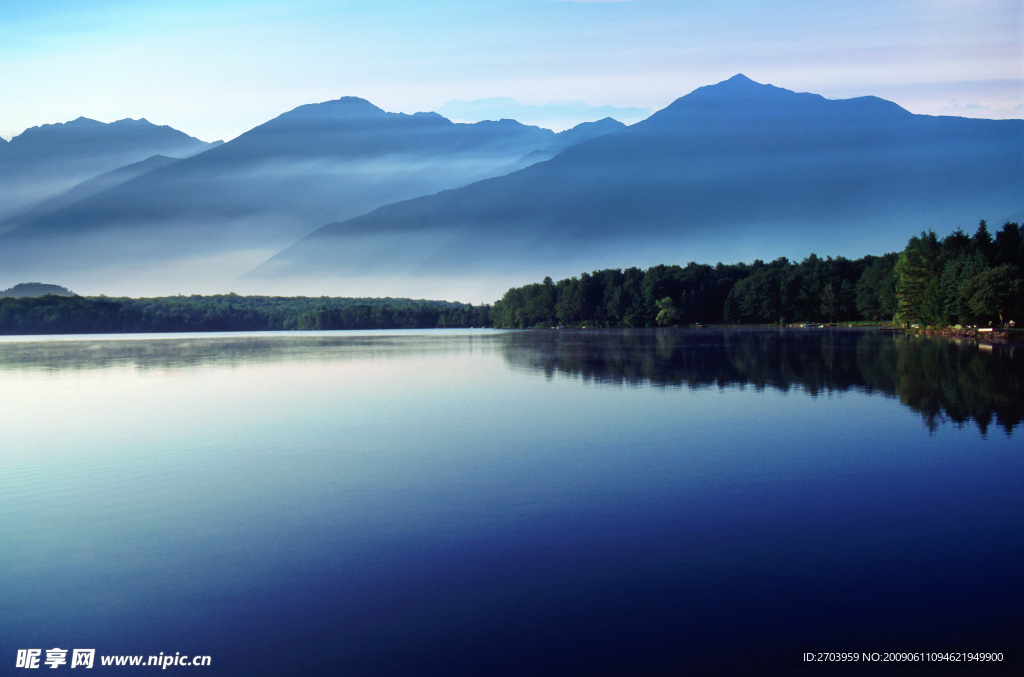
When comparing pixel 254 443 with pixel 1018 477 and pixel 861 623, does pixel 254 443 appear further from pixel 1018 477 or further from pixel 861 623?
pixel 1018 477

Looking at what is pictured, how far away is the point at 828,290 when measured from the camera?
142 meters

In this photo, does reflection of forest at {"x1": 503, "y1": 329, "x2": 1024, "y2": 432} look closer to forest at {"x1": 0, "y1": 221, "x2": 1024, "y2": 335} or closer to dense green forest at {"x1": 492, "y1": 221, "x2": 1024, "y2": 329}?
dense green forest at {"x1": 492, "y1": 221, "x2": 1024, "y2": 329}

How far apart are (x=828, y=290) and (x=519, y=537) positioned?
14521 centimetres

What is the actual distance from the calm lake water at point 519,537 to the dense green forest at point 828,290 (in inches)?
2169

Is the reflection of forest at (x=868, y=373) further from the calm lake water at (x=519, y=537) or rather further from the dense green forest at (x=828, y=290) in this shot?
the dense green forest at (x=828, y=290)

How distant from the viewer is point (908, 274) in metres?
87.9

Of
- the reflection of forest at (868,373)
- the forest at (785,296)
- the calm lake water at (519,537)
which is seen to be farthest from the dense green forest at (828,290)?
the calm lake water at (519,537)

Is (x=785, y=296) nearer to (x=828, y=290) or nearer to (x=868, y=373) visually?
(x=828, y=290)

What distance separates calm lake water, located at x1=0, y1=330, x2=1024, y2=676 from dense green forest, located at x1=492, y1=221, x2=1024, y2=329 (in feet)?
181

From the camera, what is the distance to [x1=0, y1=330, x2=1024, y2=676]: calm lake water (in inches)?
309

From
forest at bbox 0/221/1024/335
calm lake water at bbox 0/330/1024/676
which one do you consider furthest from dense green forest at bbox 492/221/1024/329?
calm lake water at bbox 0/330/1024/676

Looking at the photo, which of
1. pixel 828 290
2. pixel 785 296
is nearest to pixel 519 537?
pixel 828 290

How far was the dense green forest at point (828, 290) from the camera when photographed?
7156 cm

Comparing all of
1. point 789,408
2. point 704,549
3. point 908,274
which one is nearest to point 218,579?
point 704,549
